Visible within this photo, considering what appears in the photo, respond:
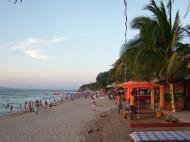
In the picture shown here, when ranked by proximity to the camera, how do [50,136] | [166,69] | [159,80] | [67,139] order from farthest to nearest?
[159,80], [166,69], [50,136], [67,139]

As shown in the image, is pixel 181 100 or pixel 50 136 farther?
pixel 181 100

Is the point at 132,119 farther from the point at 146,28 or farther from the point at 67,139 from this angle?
the point at 146,28

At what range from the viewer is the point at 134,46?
19.4 metres

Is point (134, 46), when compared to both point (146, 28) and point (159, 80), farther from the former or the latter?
point (159, 80)

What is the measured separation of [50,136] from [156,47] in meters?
6.91

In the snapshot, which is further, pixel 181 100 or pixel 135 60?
pixel 181 100

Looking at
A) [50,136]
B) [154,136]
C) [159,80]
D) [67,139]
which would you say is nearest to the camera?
[154,136]

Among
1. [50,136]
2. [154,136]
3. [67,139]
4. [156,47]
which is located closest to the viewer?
[154,136]

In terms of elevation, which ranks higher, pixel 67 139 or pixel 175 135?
pixel 175 135

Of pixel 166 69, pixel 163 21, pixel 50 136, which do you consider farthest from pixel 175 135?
pixel 163 21

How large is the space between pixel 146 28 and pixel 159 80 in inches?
152

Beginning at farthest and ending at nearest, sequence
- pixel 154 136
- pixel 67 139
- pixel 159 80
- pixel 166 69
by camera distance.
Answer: pixel 159 80, pixel 166 69, pixel 67 139, pixel 154 136

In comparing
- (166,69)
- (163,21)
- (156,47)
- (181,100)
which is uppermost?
(163,21)

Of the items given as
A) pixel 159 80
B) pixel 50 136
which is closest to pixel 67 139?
pixel 50 136
